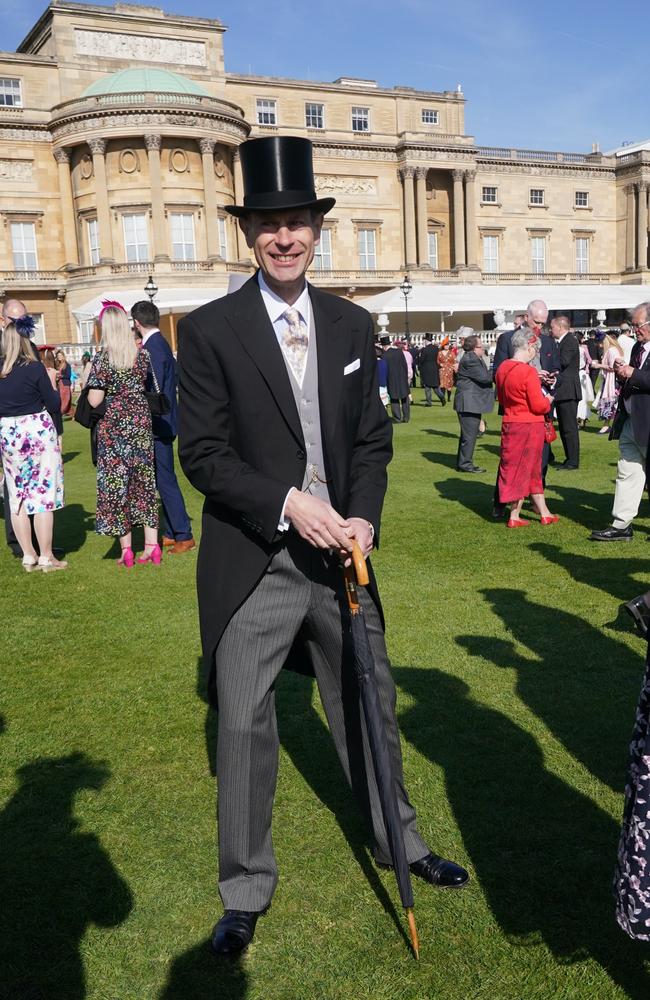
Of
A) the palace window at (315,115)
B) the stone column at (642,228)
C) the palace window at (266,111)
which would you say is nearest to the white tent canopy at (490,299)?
the stone column at (642,228)

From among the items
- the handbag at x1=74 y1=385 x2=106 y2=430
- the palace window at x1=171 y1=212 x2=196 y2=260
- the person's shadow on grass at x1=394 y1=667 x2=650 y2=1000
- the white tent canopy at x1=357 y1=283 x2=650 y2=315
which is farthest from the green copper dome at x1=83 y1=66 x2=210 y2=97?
the person's shadow on grass at x1=394 y1=667 x2=650 y2=1000

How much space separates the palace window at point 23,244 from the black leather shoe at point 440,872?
47688mm

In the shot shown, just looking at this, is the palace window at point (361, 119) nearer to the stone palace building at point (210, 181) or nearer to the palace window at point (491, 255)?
the stone palace building at point (210, 181)

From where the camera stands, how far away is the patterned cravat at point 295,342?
2924 millimetres

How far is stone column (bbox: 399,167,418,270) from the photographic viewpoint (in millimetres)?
53206

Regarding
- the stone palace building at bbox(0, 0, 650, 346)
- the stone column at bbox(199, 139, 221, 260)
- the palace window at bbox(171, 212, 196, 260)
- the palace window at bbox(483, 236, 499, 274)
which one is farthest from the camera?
the palace window at bbox(483, 236, 499, 274)

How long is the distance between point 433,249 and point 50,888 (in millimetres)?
55716

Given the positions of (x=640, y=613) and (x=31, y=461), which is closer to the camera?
(x=640, y=613)

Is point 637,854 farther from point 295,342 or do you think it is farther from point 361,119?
point 361,119

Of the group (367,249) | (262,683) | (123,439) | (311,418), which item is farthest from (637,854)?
(367,249)

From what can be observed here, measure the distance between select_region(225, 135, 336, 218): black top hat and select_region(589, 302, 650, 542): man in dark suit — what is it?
5.13 m

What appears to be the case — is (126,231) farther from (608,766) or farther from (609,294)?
(608,766)

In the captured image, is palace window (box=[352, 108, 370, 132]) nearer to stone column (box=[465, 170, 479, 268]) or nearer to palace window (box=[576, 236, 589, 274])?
stone column (box=[465, 170, 479, 268])

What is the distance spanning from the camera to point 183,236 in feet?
147
